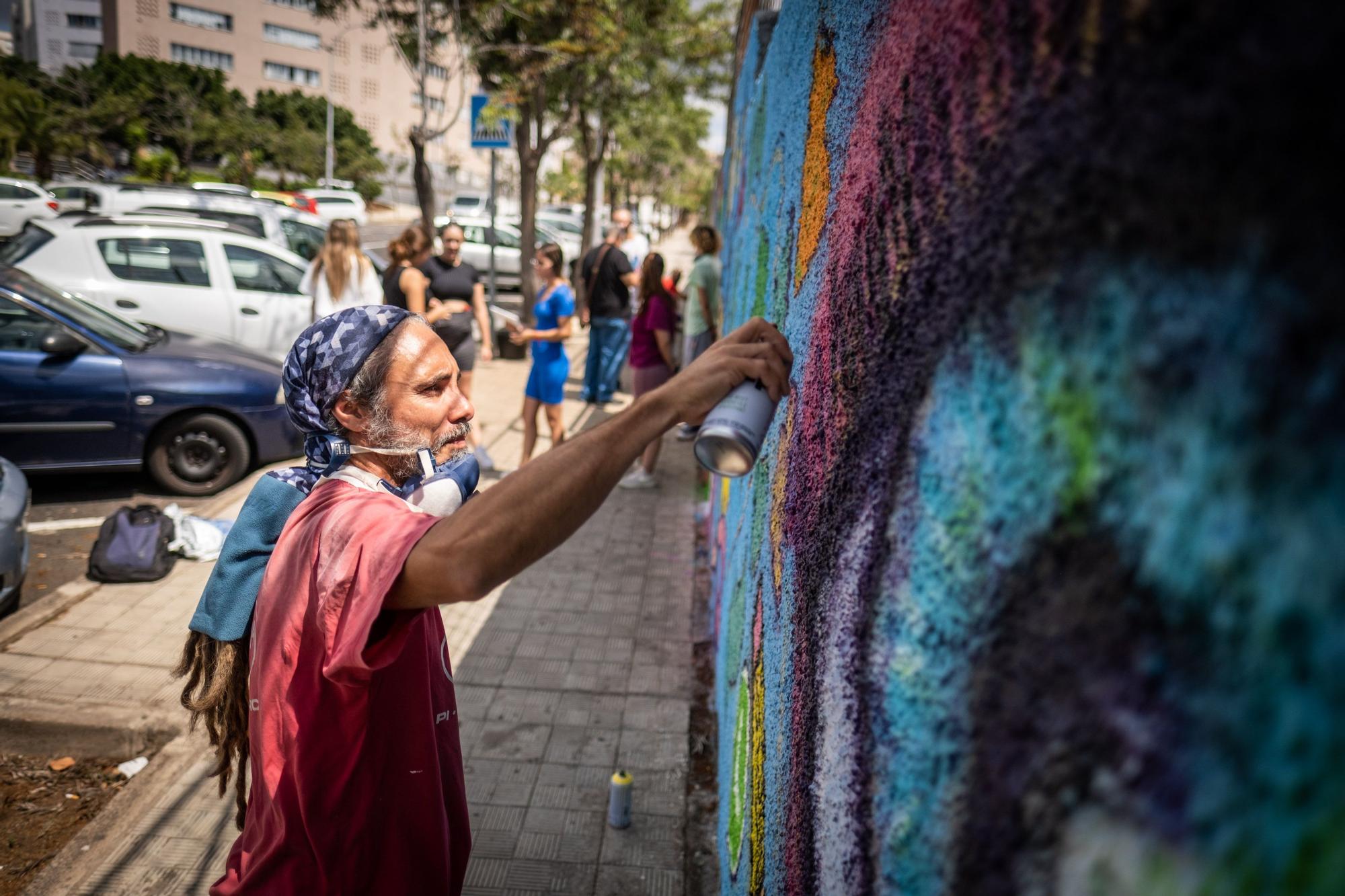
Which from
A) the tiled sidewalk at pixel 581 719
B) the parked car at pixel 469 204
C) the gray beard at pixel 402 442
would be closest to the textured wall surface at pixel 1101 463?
the gray beard at pixel 402 442

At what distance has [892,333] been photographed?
3.80ft

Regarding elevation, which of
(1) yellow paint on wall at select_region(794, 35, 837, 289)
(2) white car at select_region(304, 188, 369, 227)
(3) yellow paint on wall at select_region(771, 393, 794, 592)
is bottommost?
(3) yellow paint on wall at select_region(771, 393, 794, 592)

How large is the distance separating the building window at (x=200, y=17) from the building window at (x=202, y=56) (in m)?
1.64

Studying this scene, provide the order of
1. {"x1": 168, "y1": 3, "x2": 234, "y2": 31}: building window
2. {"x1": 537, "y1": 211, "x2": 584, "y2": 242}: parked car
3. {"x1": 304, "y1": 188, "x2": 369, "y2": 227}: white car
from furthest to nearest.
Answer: {"x1": 168, "y1": 3, "x2": 234, "y2": 31}: building window → {"x1": 304, "y1": 188, "x2": 369, "y2": 227}: white car → {"x1": 537, "y1": 211, "x2": 584, "y2": 242}: parked car

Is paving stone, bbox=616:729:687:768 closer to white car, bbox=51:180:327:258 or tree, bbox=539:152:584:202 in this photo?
white car, bbox=51:180:327:258

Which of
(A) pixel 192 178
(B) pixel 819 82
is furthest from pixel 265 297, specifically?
(A) pixel 192 178

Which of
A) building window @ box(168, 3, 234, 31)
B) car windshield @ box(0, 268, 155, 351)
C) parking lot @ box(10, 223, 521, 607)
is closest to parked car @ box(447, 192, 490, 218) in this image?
car windshield @ box(0, 268, 155, 351)

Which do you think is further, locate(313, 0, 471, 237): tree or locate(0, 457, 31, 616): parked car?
locate(313, 0, 471, 237): tree

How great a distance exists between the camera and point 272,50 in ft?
233

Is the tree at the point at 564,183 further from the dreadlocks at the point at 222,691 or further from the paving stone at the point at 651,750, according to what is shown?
the dreadlocks at the point at 222,691

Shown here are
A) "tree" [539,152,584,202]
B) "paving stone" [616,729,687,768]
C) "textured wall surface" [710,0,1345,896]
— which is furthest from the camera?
"tree" [539,152,584,202]

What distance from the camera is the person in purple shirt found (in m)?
7.61

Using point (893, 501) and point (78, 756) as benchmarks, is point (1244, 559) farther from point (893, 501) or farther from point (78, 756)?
point (78, 756)

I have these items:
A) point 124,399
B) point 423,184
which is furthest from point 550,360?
point 423,184
